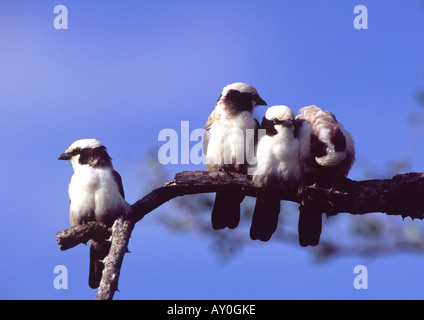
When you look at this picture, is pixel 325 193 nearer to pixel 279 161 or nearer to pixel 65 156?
pixel 279 161

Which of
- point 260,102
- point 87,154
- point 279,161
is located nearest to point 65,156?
point 87,154

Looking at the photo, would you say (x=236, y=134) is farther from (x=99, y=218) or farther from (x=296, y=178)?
(x=99, y=218)

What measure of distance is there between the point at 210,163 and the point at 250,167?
1.40ft

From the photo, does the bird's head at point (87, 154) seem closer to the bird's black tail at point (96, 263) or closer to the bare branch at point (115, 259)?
the bird's black tail at point (96, 263)

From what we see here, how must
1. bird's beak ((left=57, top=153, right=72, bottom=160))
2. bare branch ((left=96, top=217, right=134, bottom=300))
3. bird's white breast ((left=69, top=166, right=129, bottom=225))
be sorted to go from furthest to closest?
bird's beak ((left=57, top=153, right=72, bottom=160)), bird's white breast ((left=69, top=166, right=129, bottom=225)), bare branch ((left=96, top=217, right=134, bottom=300))

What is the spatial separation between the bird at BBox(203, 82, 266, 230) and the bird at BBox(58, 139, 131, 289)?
35.0 inches

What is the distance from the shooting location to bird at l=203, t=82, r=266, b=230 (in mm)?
6316

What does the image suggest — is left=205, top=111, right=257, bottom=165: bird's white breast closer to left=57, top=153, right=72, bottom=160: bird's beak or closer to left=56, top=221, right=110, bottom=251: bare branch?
left=56, top=221, right=110, bottom=251: bare branch

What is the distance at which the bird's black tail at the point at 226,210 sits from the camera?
6.42 meters

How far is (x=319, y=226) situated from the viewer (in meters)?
6.44

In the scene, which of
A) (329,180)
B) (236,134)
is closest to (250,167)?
(236,134)

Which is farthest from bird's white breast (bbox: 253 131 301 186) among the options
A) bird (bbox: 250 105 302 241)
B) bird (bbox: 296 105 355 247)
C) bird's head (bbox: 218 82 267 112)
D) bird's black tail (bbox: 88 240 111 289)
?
bird's black tail (bbox: 88 240 111 289)

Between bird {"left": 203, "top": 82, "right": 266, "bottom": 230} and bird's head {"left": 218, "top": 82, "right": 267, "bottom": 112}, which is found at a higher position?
bird's head {"left": 218, "top": 82, "right": 267, "bottom": 112}
